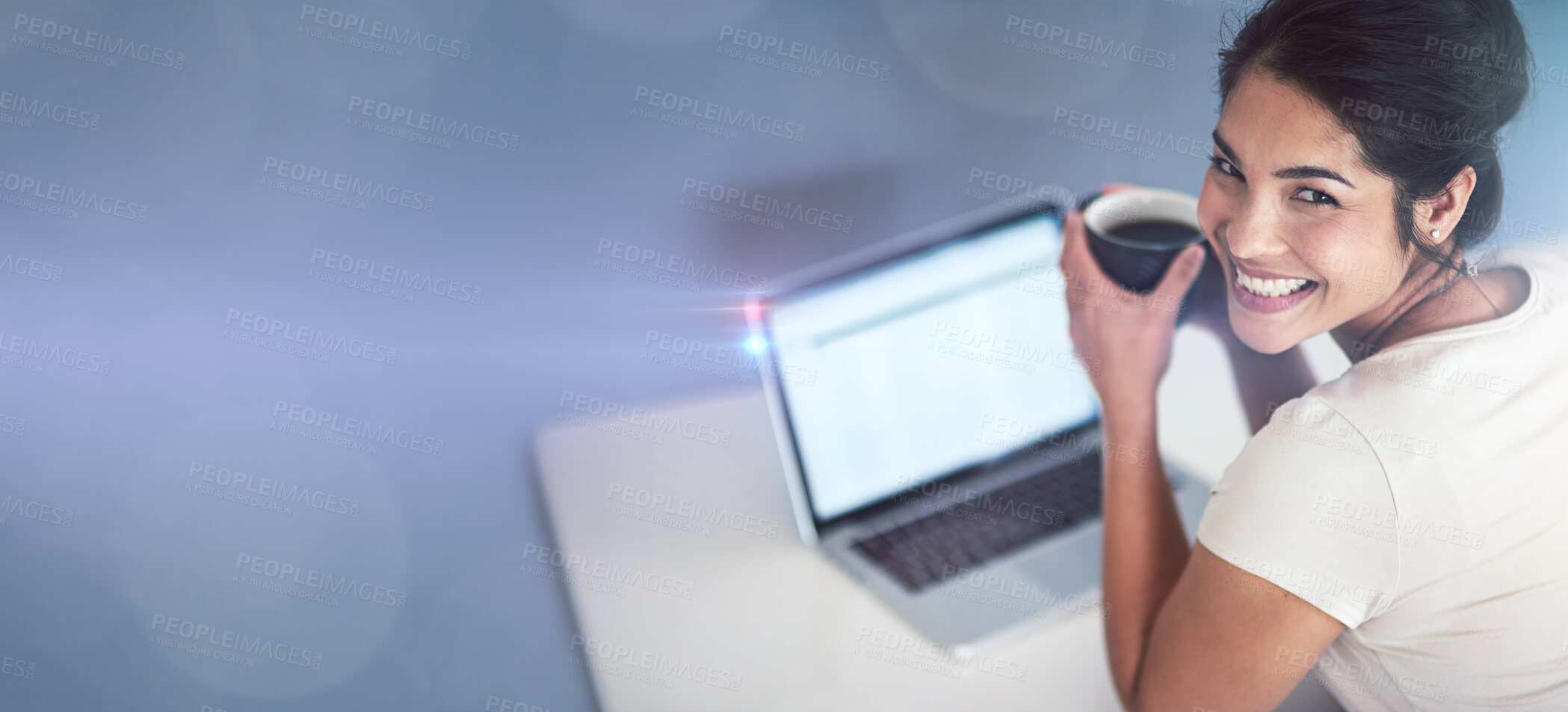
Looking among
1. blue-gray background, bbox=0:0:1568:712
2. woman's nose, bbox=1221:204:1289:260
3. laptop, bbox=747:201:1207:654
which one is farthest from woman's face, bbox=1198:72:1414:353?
blue-gray background, bbox=0:0:1568:712

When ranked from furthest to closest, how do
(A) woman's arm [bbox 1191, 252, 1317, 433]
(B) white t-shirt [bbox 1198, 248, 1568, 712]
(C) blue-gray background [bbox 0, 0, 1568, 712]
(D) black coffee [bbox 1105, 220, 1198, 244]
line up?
1. (A) woman's arm [bbox 1191, 252, 1317, 433]
2. (C) blue-gray background [bbox 0, 0, 1568, 712]
3. (D) black coffee [bbox 1105, 220, 1198, 244]
4. (B) white t-shirt [bbox 1198, 248, 1568, 712]

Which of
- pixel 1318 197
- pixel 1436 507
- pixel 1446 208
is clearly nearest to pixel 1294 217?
A: pixel 1318 197

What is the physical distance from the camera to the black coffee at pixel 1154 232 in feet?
3.18

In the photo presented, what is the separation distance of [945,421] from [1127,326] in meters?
0.27

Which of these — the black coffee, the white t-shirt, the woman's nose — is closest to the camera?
the white t-shirt

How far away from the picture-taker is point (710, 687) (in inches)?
37.8

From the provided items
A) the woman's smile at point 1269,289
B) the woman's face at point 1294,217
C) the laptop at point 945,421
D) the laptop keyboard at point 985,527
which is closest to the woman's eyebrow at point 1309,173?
the woman's face at point 1294,217

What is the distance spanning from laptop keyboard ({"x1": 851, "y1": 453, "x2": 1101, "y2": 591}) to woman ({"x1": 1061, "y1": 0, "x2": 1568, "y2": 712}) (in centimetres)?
19

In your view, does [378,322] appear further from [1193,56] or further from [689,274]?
[1193,56]

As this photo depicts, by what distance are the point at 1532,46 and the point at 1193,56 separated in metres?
0.51

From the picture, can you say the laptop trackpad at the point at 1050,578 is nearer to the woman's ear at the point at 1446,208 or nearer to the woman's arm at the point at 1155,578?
the woman's arm at the point at 1155,578

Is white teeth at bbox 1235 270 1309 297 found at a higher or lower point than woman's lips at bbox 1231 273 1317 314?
higher

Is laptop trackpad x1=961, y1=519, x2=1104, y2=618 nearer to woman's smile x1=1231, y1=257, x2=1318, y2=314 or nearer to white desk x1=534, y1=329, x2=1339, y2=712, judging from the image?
white desk x1=534, y1=329, x2=1339, y2=712

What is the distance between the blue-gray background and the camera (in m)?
1.07
